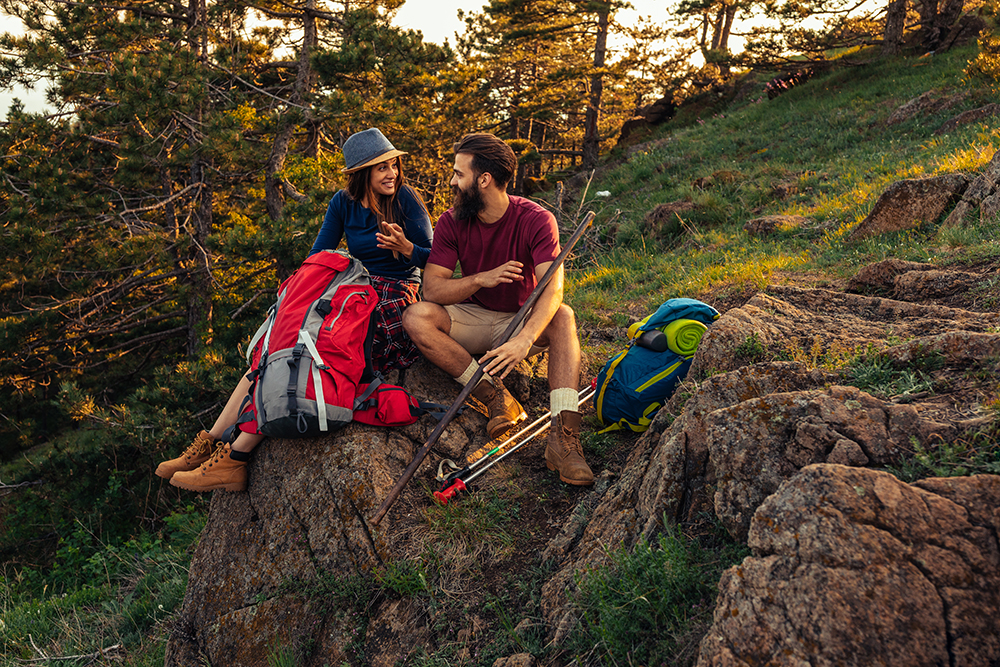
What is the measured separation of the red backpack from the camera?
10.7 feet

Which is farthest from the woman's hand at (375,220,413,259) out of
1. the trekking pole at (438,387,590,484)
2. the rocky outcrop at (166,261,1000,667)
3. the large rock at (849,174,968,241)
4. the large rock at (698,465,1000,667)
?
the large rock at (849,174,968,241)

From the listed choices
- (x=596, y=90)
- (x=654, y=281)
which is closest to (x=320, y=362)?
(x=654, y=281)

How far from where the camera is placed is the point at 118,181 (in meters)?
8.70

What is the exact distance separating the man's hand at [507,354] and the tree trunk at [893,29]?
639 inches

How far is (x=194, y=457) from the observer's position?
12.6ft

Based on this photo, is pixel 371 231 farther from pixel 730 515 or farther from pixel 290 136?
pixel 290 136

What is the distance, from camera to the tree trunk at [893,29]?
1425 centimetres

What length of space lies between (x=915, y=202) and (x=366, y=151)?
4801 mm

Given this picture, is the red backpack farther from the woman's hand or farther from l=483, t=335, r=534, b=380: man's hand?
l=483, t=335, r=534, b=380: man's hand

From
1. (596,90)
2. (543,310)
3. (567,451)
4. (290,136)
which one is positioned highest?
(596,90)

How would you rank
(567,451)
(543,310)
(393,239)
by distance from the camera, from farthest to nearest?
(393,239)
(543,310)
(567,451)

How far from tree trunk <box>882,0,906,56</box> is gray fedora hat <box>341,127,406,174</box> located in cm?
1584

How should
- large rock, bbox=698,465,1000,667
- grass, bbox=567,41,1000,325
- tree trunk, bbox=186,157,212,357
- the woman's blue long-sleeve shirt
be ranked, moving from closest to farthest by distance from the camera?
large rock, bbox=698,465,1000,667 → the woman's blue long-sleeve shirt → grass, bbox=567,41,1000,325 → tree trunk, bbox=186,157,212,357

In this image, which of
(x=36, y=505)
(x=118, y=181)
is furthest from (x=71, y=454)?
(x=118, y=181)
